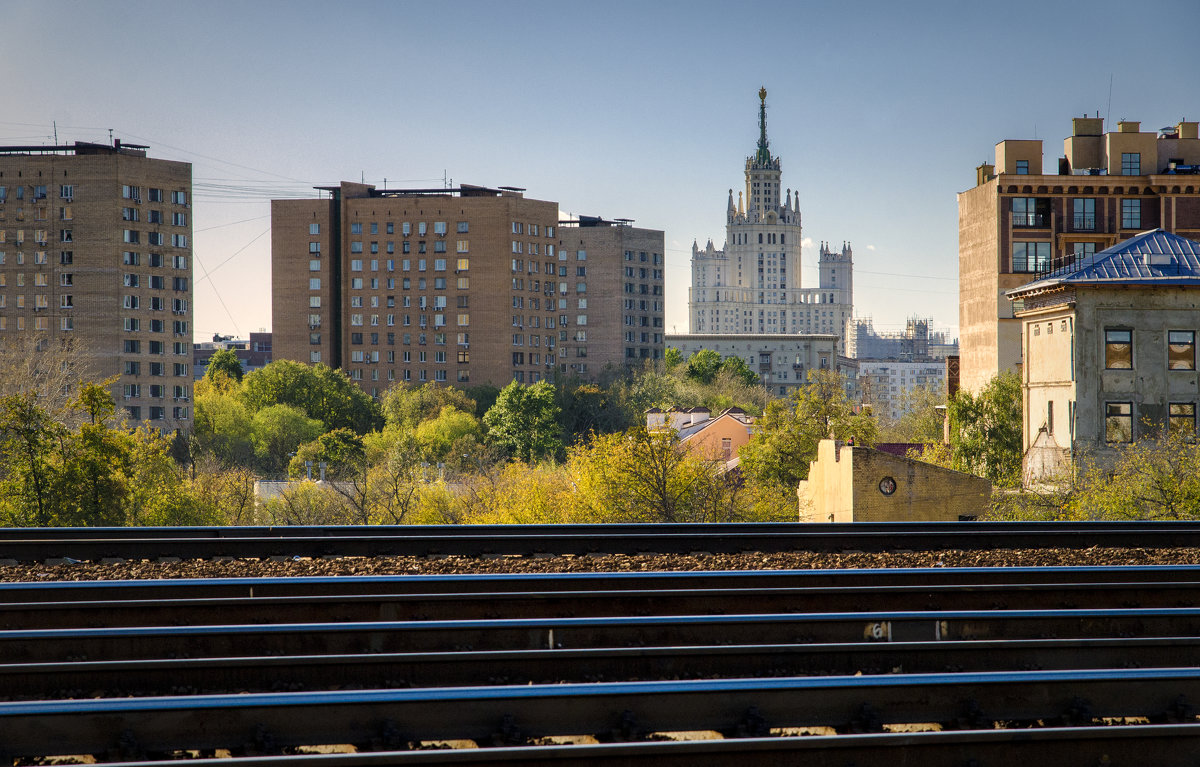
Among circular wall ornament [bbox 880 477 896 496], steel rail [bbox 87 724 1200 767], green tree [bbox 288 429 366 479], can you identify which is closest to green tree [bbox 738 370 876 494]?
circular wall ornament [bbox 880 477 896 496]

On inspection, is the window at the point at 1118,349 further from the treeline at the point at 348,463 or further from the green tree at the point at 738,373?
the green tree at the point at 738,373

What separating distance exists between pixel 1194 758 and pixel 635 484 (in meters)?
27.2

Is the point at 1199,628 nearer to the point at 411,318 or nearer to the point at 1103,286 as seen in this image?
the point at 1103,286

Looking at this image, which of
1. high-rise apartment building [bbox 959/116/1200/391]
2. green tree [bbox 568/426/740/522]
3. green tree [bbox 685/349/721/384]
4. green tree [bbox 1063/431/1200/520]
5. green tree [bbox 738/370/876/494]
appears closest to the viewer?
green tree [bbox 1063/431/1200/520]

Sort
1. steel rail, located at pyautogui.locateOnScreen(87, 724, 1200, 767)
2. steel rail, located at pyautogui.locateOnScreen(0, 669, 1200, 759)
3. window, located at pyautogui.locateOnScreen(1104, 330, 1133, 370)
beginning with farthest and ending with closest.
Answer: window, located at pyautogui.locateOnScreen(1104, 330, 1133, 370), steel rail, located at pyautogui.locateOnScreen(0, 669, 1200, 759), steel rail, located at pyautogui.locateOnScreen(87, 724, 1200, 767)

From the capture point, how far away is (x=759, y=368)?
555ft

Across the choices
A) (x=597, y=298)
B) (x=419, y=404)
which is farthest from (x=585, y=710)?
(x=597, y=298)

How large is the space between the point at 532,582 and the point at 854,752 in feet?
12.2

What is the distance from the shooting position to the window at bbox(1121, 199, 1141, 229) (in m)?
52.7

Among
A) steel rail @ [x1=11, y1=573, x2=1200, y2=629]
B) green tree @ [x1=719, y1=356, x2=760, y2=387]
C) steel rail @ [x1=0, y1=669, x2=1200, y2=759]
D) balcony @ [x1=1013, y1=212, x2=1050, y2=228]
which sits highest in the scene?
balcony @ [x1=1013, y1=212, x2=1050, y2=228]

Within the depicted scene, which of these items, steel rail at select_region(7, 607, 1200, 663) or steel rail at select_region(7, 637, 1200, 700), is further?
steel rail at select_region(7, 607, 1200, 663)

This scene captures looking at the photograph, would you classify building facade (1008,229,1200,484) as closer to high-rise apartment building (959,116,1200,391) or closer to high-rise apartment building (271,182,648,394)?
high-rise apartment building (959,116,1200,391)

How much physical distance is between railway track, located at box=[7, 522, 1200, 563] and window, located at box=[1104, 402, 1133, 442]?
21.6 m

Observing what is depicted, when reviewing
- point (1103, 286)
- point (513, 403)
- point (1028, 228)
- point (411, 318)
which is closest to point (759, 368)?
point (411, 318)
